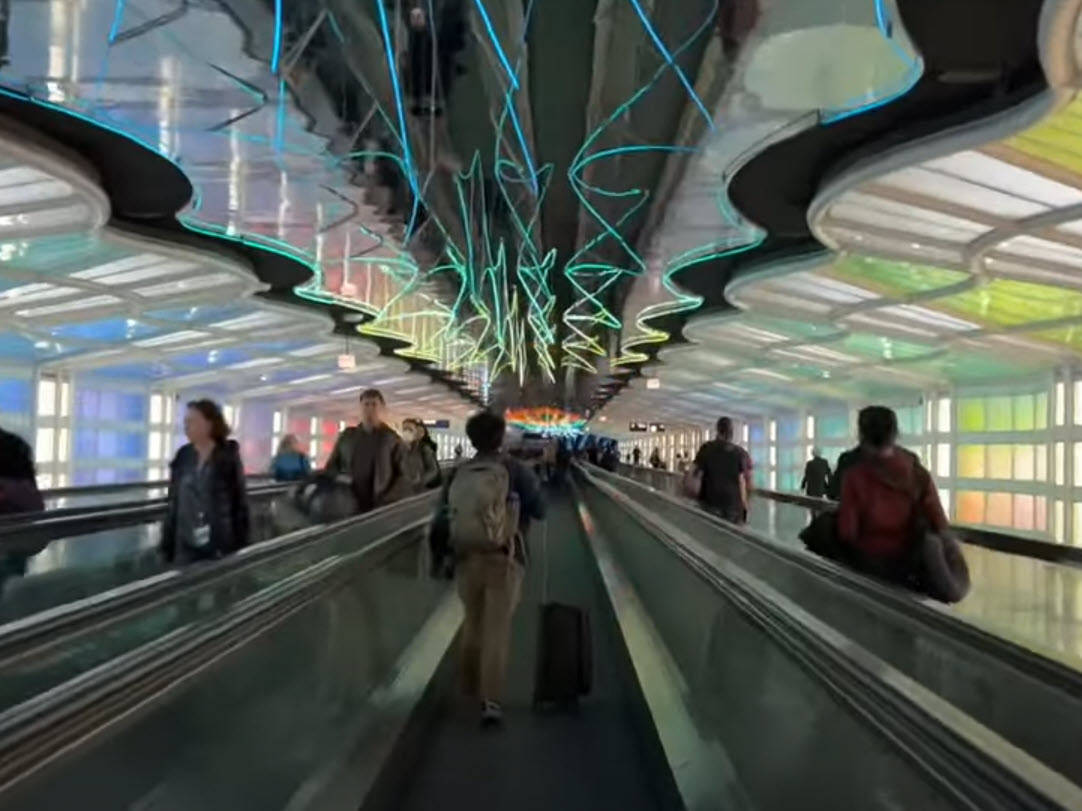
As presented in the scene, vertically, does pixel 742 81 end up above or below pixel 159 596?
above

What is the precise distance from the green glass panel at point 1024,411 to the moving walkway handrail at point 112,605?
17537 mm

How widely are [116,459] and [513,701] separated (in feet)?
67.1

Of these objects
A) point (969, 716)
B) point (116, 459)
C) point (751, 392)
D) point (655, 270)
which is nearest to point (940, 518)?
point (969, 716)

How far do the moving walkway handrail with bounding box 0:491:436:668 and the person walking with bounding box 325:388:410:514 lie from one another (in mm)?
3023

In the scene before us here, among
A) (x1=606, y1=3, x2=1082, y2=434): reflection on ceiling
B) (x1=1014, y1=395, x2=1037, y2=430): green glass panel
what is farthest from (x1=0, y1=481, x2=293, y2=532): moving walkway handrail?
(x1=1014, y1=395, x2=1037, y2=430): green glass panel

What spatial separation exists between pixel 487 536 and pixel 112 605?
2.56 m

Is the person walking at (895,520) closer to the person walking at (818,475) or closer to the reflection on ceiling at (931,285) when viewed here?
the reflection on ceiling at (931,285)

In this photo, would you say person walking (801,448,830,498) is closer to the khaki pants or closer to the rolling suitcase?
the rolling suitcase

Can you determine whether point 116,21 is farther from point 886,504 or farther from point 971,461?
point 971,461

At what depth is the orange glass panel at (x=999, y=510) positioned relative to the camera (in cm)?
2166

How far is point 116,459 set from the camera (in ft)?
84.2

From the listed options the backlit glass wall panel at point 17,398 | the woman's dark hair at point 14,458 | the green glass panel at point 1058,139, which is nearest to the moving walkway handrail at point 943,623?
the green glass panel at point 1058,139

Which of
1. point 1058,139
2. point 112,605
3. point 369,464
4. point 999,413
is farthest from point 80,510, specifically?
point 999,413

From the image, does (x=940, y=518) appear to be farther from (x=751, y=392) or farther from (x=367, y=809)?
(x=751, y=392)
